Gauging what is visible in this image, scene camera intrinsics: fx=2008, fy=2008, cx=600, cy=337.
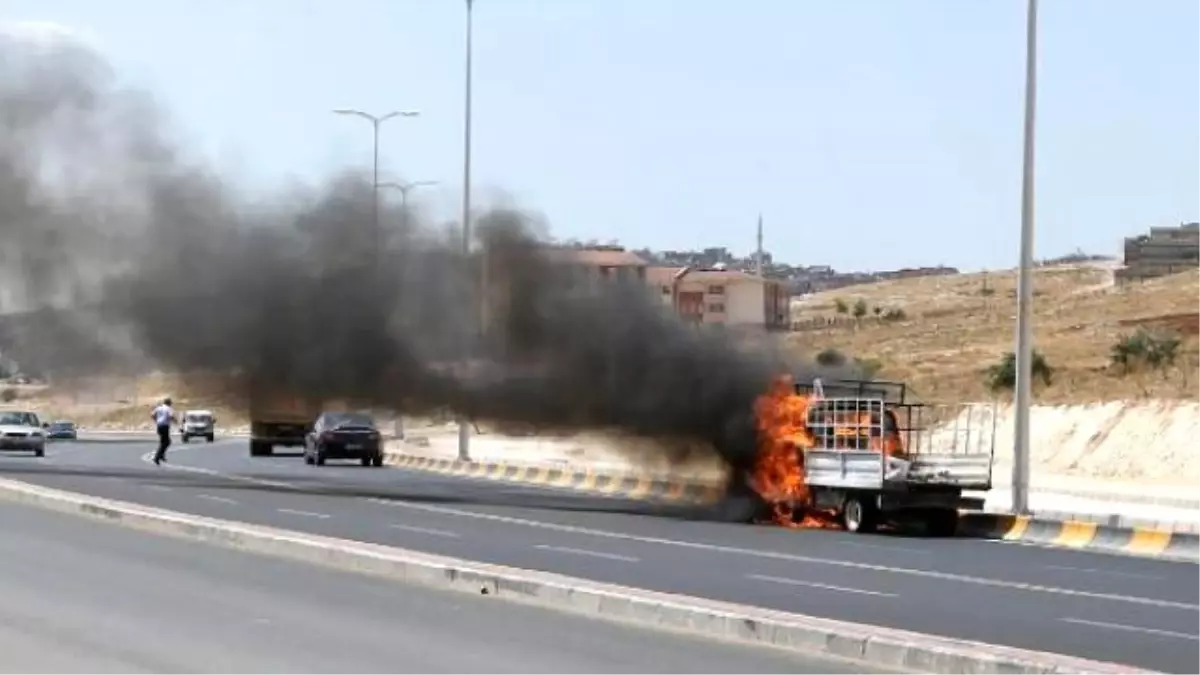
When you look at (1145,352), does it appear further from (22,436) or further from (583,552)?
(583,552)

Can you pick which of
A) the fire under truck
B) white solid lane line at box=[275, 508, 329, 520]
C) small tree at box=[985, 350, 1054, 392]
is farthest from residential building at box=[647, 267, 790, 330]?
white solid lane line at box=[275, 508, 329, 520]

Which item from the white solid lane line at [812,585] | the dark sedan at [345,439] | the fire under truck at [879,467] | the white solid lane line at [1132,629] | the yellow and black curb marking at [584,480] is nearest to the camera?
the white solid lane line at [1132,629]

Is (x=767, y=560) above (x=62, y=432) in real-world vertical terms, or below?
above

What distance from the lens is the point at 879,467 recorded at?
27328 millimetres

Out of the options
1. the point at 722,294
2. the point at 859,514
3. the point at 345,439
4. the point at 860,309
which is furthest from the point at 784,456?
the point at 860,309

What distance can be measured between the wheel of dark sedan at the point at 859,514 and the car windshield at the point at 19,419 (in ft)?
121

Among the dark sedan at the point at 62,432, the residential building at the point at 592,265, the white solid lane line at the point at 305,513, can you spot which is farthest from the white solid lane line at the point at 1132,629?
the dark sedan at the point at 62,432

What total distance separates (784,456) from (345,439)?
22090 mm

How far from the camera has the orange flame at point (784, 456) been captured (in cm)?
2961

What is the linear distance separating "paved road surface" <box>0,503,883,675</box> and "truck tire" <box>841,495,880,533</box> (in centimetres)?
1063

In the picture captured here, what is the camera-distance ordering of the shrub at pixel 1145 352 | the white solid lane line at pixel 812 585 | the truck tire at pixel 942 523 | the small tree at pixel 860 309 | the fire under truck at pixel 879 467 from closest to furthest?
the white solid lane line at pixel 812 585
the fire under truck at pixel 879 467
the truck tire at pixel 942 523
the shrub at pixel 1145 352
the small tree at pixel 860 309

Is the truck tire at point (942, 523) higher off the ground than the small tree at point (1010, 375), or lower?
lower

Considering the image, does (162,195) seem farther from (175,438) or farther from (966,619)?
(175,438)

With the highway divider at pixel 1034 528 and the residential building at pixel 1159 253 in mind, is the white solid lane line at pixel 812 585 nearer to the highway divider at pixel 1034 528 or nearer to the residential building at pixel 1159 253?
the highway divider at pixel 1034 528
